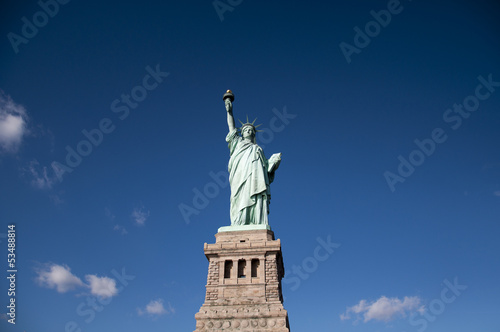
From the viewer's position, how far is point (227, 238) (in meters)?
22.2

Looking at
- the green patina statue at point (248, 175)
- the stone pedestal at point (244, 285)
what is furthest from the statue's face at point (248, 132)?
the stone pedestal at point (244, 285)

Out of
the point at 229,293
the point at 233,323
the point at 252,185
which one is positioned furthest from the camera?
the point at 252,185

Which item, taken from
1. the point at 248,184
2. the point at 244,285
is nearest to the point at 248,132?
the point at 248,184

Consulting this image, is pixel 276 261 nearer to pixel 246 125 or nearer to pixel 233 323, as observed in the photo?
pixel 233 323

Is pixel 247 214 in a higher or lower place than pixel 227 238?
higher

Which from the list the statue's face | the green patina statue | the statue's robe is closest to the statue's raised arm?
the green patina statue

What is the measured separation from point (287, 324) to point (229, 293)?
122 inches

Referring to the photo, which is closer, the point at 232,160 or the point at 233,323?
the point at 233,323

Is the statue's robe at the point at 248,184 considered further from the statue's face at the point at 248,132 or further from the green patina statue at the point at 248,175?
the statue's face at the point at 248,132

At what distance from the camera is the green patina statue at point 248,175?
23.4m

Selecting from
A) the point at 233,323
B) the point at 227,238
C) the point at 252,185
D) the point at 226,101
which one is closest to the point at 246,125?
the point at 226,101

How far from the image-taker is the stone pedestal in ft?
62.6

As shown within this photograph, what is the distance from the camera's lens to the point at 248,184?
78.7 feet

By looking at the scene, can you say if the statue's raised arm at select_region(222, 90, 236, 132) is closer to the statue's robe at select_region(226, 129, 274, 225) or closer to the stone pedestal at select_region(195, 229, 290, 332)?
the statue's robe at select_region(226, 129, 274, 225)
